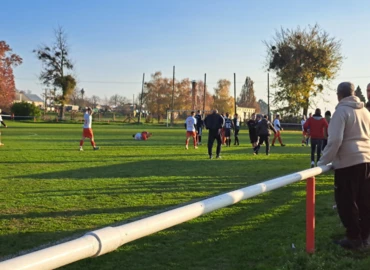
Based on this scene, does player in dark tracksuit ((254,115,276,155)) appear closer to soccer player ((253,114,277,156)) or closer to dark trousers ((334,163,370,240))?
soccer player ((253,114,277,156))

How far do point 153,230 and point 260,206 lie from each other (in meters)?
5.38

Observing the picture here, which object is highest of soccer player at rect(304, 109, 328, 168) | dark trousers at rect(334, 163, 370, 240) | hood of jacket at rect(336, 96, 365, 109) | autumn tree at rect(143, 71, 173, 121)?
autumn tree at rect(143, 71, 173, 121)

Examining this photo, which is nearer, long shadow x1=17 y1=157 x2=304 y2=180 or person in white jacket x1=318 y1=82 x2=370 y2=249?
person in white jacket x1=318 y1=82 x2=370 y2=249

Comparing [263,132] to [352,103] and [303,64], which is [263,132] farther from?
[303,64]

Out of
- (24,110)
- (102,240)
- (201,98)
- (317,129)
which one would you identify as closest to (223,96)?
(201,98)

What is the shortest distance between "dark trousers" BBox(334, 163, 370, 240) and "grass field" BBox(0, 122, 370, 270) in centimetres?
33

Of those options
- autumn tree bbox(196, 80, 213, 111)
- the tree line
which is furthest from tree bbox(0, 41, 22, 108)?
autumn tree bbox(196, 80, 213, 111)

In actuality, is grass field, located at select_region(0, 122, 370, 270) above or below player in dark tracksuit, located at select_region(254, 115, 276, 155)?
below

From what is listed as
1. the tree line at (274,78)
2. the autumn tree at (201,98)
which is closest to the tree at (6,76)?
the tree line at (274,78)

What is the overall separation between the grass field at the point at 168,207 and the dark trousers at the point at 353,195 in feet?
1.09

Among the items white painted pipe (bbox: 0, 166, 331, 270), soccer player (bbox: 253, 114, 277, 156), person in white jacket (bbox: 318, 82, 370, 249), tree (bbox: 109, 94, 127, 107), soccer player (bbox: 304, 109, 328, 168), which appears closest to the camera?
white painted pipe (bbox: 0, 166, 331, 270)

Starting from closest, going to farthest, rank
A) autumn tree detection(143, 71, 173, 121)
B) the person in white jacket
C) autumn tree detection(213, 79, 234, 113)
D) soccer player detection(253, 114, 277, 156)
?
1. the person in white jacket
2. soccer player detection(253, 114, 277, 156)
3. autumn tree detection(143, 71, 173, 121)
4. autumn tree detection(213, 79, 234, 113)

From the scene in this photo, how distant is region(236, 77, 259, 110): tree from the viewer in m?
128

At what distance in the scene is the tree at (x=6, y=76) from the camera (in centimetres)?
6754
